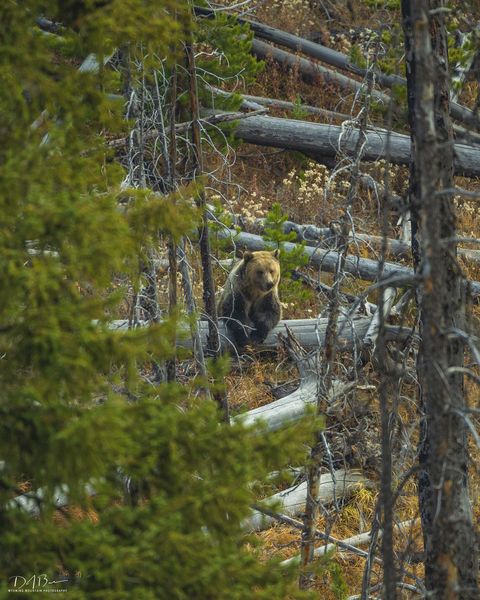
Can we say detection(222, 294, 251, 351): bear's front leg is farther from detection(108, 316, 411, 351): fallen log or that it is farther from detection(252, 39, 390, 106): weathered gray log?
detection(252, 39, 390, 106): weathered gray log

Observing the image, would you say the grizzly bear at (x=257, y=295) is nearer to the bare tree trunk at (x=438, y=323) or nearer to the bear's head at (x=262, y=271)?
the bear's head at (x=262, y=271)

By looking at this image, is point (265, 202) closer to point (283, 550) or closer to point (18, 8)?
point (283, 550)

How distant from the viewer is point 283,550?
25.7 feet

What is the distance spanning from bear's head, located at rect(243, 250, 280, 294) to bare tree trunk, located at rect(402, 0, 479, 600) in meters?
4.40

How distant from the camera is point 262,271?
10164 millimetres

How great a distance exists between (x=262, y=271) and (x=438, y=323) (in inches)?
236

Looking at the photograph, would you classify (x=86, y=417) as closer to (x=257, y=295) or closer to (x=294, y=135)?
(x=257, y=295)

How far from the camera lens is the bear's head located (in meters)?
10.2

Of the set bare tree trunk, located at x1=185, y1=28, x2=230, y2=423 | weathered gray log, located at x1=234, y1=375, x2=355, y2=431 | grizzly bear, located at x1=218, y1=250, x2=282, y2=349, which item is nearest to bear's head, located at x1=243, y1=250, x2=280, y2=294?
grizzly bear, located at x1=218, y1=250, x2=282, y2=349

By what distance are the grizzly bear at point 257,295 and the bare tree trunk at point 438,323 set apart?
434 cm

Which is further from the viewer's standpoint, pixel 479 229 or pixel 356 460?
pixel 479 229

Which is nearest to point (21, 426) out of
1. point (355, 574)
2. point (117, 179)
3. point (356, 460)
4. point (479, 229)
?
point (117, 179)

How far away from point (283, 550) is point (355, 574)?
65cm

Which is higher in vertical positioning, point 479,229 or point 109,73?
point 109,73
